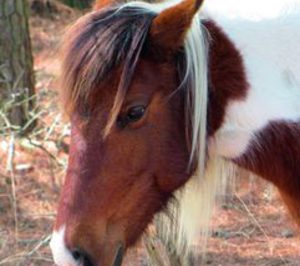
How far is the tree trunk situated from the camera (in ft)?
19.8

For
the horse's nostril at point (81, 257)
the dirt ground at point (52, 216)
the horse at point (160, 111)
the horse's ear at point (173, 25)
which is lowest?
the dirt ground at point (52, 216)

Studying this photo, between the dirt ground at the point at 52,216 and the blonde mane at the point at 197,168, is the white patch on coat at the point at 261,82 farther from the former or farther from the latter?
the dirt ground at the point at 52,216

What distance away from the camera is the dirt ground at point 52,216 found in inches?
194

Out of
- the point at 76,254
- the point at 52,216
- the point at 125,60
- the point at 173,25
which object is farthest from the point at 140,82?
the point at 52,216

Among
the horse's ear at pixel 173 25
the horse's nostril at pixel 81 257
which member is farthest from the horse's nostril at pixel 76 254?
the horse's ear at pixel 173 25

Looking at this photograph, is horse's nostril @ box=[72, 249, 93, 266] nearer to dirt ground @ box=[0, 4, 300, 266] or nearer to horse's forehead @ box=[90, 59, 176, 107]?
horse's forehead @ box=[90, 59, 176, 107]

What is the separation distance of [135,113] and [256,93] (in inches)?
17.3

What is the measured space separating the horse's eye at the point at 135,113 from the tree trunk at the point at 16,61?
10.3 ft

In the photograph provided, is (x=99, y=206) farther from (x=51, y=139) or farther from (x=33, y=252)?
(x=51, y=139)

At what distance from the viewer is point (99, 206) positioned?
2.89m

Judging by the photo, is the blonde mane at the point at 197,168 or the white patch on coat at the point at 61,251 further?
the blonde mane at the point at 197,168

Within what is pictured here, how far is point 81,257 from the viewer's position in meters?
2.86

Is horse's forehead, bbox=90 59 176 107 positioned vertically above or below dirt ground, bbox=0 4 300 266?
above

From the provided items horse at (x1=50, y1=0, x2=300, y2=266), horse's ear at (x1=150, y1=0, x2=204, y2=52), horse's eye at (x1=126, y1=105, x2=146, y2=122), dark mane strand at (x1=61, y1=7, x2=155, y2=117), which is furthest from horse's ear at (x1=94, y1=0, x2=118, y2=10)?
horse's eye at (x1=126, y1=105, x2=146, y2=122)
